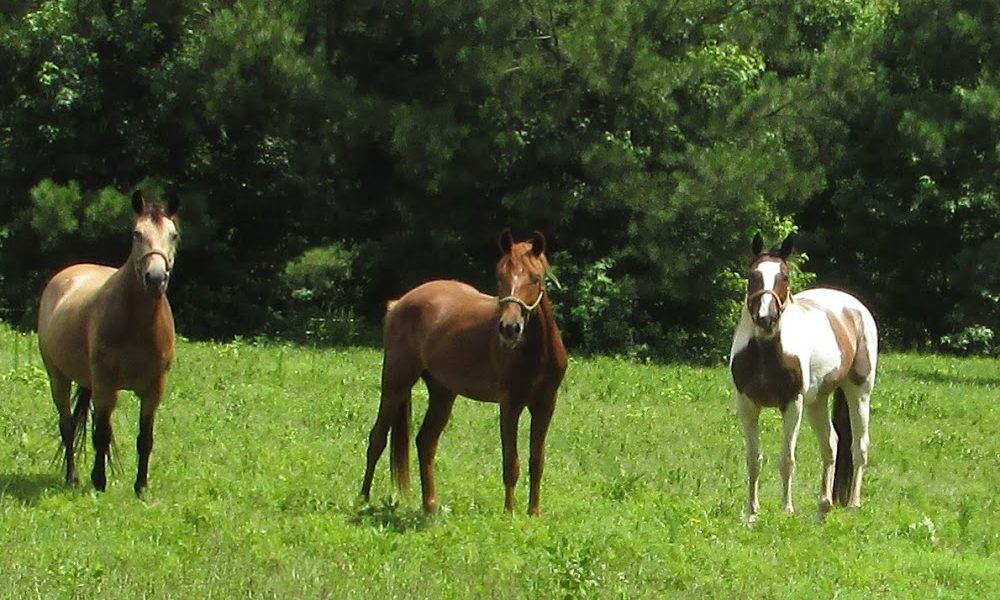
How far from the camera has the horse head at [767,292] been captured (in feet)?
32.1

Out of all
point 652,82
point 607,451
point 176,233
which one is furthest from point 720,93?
point 176,233

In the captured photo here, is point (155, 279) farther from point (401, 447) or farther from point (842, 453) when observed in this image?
point (842, 453)

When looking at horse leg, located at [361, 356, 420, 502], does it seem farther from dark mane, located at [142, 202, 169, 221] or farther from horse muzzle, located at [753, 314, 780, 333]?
horse muzzle, located at [753, 314, 780, 333]

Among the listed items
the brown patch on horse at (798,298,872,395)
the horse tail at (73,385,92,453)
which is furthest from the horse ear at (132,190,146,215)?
the brown patch on horse at (798,298,872,395)

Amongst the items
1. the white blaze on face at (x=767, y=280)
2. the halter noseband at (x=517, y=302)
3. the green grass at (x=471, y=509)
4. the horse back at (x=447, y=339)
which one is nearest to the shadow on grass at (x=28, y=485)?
the green grass at (x=471, y=509)

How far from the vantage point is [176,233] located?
32.4ft

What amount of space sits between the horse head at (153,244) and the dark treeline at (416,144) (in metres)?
12.8

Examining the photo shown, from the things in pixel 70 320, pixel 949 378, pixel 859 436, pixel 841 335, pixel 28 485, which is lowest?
pixel 949 378

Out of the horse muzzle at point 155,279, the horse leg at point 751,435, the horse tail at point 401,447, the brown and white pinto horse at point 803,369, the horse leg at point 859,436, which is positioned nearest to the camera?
the horse muzzle at point 155,279

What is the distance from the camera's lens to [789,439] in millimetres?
10297

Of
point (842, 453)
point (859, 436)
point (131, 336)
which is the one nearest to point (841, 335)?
point (859, 436)

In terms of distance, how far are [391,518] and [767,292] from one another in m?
2.84

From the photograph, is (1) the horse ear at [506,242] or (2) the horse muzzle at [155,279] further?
(2) the horse muzzle at [155,279]

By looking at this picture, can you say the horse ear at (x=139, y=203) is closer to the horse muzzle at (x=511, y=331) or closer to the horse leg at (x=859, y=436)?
the horse muzzle at (x=511, y=331)
